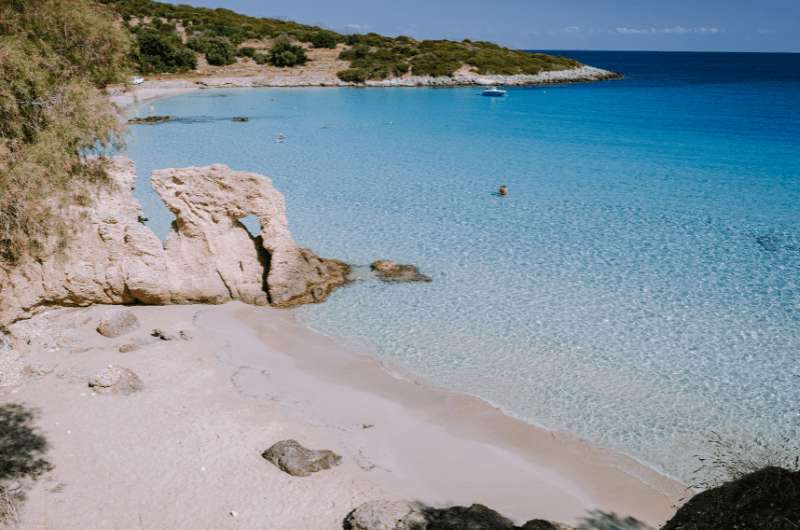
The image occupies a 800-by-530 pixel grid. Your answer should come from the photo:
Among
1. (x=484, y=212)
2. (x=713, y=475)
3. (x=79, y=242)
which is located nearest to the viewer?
(x=713, y=475)

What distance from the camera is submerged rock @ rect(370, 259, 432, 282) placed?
15.0m

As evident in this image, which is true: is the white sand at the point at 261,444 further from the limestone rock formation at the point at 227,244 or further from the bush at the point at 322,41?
the bush at the point at 322,41

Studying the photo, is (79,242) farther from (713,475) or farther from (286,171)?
(286,171)

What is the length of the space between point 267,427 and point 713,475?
6683mm

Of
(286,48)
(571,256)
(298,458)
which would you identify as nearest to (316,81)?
(286,48)

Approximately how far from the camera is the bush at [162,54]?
63625 mm

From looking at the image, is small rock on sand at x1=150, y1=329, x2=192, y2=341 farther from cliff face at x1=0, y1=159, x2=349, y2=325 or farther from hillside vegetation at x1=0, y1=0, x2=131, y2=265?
hillside vegetation at x1=0, y1=0, x2=131, y2=265

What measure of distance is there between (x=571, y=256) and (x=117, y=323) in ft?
39.5

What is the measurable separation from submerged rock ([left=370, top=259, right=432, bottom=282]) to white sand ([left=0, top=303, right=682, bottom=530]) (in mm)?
3972

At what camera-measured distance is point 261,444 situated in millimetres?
8211

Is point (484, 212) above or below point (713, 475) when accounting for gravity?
above

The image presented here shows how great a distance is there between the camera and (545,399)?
10164 millimetres

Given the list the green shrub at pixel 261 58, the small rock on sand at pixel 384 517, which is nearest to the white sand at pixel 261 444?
the small rock on sand at pixel 384 517

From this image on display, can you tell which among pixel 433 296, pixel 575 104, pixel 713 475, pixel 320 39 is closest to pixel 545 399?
pixel 713 475
